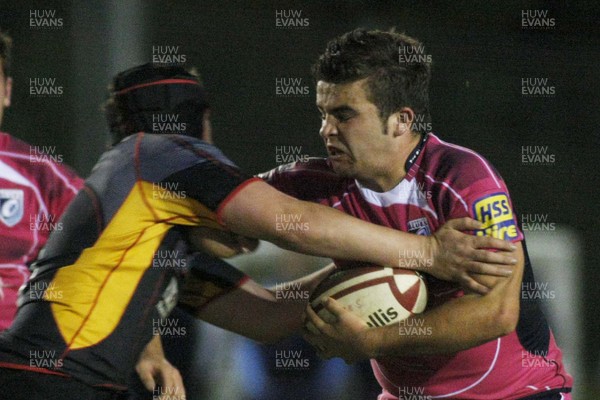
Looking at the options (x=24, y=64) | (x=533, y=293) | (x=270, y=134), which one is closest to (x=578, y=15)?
(x=270, y=134)

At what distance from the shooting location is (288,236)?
9.82 feet

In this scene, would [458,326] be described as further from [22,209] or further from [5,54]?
[5,54]

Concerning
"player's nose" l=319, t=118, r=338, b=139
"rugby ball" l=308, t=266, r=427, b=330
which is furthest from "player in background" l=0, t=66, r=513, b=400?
"player's nose" l=319, t=118, r=338, b=139

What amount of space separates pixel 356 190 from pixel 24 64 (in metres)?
4.35

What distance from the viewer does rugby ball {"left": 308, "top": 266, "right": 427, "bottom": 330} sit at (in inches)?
127

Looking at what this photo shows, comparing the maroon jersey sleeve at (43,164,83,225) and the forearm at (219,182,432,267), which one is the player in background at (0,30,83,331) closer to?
the maroon jersey sleeve at (43,164,83,225)

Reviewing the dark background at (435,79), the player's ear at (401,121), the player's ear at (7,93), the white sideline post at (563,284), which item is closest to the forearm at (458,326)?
the player's ear at (401,121)

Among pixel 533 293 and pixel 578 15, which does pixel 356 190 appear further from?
pixel 578 15

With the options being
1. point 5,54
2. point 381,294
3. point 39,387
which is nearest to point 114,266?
point 39,387

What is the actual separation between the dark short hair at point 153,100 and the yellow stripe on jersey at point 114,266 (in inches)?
14.4

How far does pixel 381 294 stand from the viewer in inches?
127

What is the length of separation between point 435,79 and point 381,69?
4711mm

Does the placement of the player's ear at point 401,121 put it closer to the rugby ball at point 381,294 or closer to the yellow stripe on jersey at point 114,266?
the rugby ball at point 381,294

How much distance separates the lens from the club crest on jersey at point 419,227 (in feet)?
11.1
